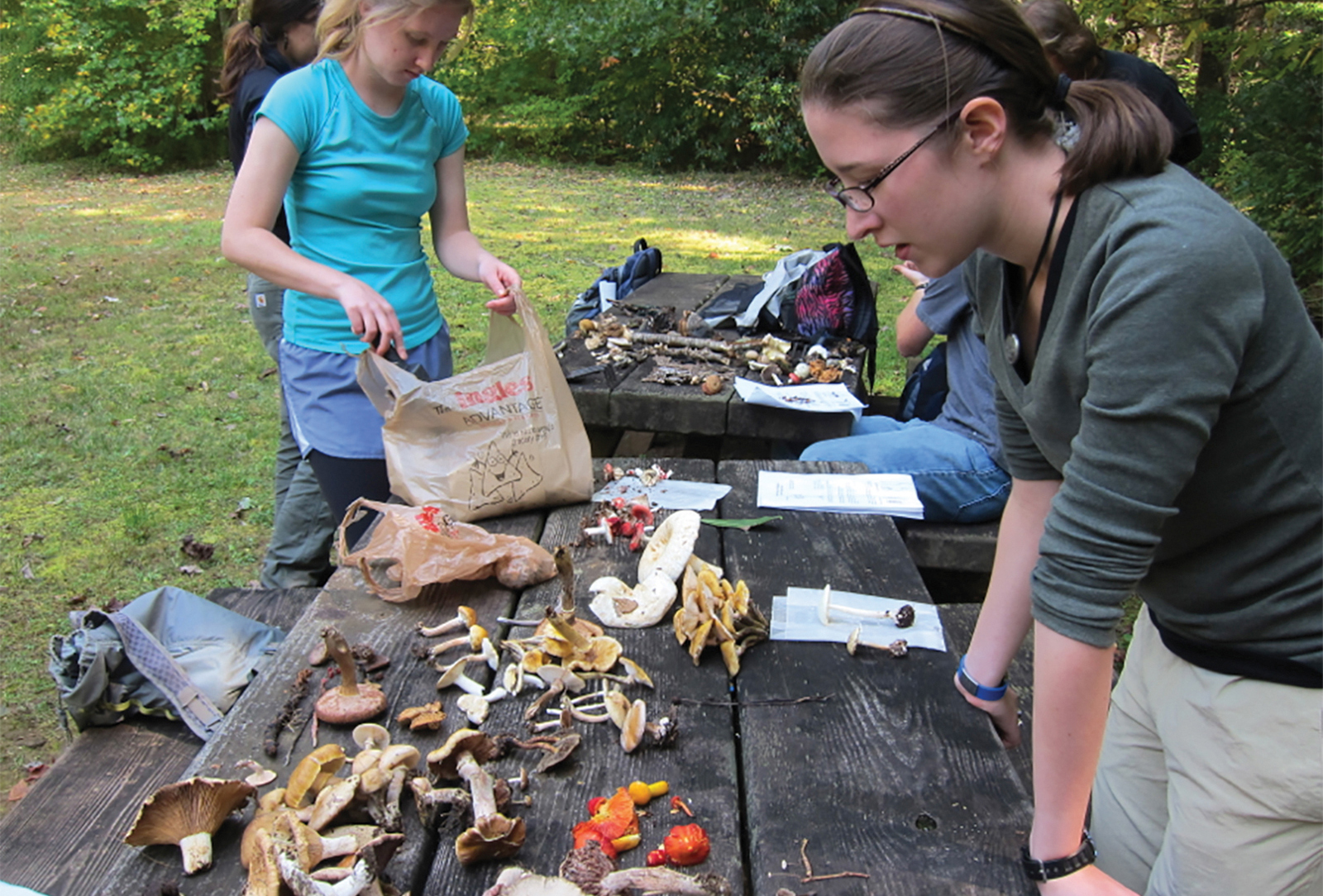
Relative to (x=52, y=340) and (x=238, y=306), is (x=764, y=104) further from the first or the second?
(x=52, y=340)

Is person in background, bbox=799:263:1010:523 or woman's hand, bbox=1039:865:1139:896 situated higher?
woman's hand, bbox=1039:865:1139:896

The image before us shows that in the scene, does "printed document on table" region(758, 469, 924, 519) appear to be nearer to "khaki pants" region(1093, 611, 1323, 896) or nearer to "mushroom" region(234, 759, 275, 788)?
"khaki pants" region(1093, 611, 1323, 896)

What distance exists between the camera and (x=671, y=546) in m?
2.03

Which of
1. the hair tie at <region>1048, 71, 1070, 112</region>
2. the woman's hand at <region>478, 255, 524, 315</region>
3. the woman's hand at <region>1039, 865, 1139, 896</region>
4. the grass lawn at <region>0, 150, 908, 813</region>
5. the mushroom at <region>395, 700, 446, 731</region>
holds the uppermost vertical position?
the hair tie at <region>1048, 71, 1070, 112</region>

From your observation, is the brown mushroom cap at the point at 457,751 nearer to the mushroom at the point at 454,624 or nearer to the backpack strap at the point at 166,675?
the mushroom at the point at 454,624

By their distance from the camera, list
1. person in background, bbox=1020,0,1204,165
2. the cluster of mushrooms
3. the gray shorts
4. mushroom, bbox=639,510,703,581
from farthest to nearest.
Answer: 1. the cluster of mushrooms
2. person in background, bbox=1020,0,1204,165
3. the gray shorts
4. mushroom, bbox=639,510,703,581

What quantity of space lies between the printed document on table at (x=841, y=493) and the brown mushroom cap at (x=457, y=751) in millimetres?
1120

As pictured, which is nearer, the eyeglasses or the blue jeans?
the eyeglasses

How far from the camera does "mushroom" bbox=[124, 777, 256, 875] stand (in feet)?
4.11

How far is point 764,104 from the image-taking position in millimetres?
15180

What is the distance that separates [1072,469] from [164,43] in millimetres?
17531

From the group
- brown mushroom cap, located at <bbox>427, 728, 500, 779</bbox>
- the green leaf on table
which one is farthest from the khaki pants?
brown mushroom cap, located at <bbox>427, 728, 500, 779</bbox>

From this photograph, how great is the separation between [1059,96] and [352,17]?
1.78 metres

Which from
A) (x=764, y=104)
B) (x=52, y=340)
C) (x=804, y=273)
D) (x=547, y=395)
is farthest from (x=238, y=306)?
(x=764, y=104)
